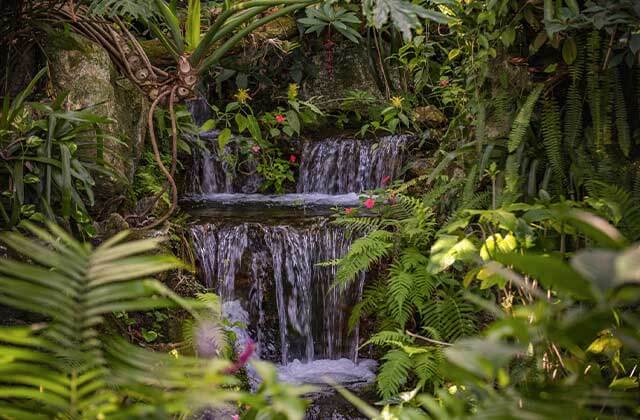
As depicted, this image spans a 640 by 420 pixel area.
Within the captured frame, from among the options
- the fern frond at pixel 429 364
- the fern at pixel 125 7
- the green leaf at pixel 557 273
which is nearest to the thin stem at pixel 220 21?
the fern at pixel 125 7

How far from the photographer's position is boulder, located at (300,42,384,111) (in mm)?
7102

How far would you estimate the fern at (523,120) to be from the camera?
108 inches

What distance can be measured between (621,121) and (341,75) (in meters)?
4.89

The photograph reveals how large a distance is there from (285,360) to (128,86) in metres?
2.35

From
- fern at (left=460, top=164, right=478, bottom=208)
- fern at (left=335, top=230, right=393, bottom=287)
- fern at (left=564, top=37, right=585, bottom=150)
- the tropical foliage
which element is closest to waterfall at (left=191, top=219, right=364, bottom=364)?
fern at (left=335, top=230, right=393, bottom=287)

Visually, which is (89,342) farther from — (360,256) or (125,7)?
(360,256)

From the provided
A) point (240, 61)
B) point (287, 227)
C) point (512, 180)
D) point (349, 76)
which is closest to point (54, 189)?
point (287, 227)

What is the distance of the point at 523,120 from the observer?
9.00 feet

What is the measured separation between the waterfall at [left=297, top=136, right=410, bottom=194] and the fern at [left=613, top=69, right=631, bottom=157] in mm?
3120

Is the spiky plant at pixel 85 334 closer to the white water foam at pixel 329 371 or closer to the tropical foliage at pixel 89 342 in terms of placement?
the tropical foliage at pixel 89 342

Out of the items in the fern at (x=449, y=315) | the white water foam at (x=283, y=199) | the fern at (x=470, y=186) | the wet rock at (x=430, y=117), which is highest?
the wet rock at (x=430, y=117)

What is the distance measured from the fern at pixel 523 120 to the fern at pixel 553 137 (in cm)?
7

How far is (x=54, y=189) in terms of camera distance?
318cm

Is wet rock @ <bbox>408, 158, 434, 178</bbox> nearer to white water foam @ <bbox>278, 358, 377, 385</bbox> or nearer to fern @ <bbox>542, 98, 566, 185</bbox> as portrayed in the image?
white water foam @ <bbox>278, 358, 377, 385</bbox>
